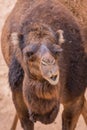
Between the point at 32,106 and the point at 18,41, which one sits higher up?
the point at 18,41

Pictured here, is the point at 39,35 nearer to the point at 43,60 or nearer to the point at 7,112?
the point at 43,60

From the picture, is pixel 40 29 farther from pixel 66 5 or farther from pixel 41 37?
pixel 66 5

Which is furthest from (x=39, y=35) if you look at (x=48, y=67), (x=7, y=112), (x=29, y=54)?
(x=7, y=112)

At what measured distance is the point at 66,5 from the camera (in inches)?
142

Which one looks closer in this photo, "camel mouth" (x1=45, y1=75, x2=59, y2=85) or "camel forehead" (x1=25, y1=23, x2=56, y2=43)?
"camel mouth" (x1=45, y1=75, x2=59, y2=85)

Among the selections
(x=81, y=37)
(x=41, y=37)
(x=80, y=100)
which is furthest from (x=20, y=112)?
(x=41, y=37)

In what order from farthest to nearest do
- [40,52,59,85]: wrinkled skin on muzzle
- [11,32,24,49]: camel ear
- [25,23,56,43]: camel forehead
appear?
[11,32,24,49]: camel ear < [25,23,56,43]: camel forehead < [40,52,59,85]: wrinkled skin on muzzle

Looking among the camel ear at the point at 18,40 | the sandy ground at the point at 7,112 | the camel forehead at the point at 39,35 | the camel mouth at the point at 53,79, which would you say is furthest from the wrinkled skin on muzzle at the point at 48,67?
the sandy ground at the point at 7,112

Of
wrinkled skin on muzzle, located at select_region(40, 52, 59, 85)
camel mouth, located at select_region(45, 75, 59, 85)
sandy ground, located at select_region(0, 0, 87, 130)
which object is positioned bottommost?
sandy ground, located at select_region(0, 0, 87, 130)

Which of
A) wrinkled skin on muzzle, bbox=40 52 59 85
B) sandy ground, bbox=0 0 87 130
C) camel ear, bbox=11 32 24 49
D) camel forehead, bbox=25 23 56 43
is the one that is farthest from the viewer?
sandy ground, bbox=0 0 87 130

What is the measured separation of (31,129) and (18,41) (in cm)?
98

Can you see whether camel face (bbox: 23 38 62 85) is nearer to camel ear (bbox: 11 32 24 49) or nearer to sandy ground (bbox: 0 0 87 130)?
camel ear (bbox: 11 32 24 49)

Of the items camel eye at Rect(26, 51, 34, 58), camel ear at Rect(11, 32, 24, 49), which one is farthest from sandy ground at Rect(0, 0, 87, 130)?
camel eye at Rect(26, 51, 34, 58)

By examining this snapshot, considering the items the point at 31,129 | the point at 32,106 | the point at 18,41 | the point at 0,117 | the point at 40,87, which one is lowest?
the point at 0,117
